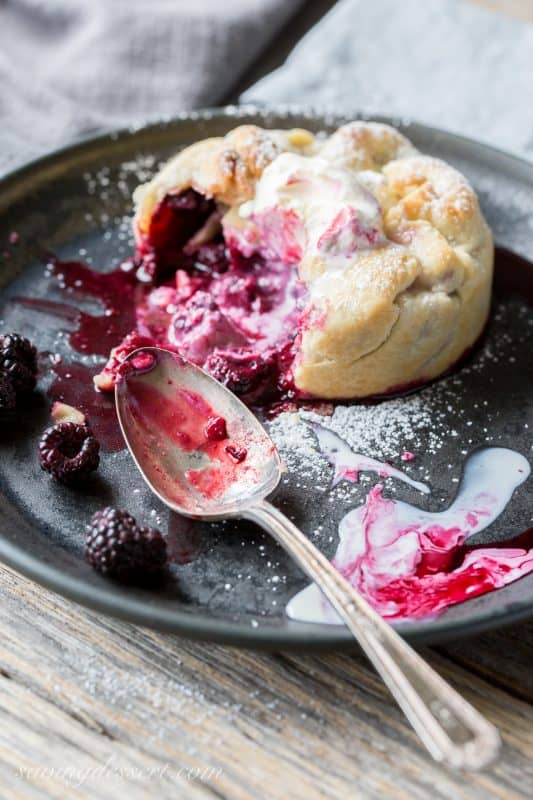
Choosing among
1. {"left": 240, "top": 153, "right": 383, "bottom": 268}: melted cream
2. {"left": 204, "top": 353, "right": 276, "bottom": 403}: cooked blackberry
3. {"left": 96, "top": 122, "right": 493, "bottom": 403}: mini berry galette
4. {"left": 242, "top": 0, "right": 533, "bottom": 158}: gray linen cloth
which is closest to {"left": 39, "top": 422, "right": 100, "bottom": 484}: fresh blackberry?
{"left": 96, "top": 122, "right": 493, "bottom": 403}: mini berry galette

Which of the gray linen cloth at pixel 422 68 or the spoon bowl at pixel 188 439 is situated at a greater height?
the gray linen cloth at pixel 422 68

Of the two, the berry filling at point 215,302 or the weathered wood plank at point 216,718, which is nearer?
the weathered wood plank at point 216,718

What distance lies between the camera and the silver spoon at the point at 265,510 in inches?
56.5

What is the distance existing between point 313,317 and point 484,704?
999mm

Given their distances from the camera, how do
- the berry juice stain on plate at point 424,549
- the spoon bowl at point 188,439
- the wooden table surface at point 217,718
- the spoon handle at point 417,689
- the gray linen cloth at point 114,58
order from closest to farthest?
1. the spoon handle at point 417,689
2. the wooden table surface at point 217,718
3. the berry juice stain on plate at point 424,549
4. the spoon bowl at point 188,439
5. the gray linen cloth at point 114,58

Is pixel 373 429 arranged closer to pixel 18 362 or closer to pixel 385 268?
pixel 385 268

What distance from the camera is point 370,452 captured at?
2.20 metres

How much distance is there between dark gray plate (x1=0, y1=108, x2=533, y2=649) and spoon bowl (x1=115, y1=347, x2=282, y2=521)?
0.07 m

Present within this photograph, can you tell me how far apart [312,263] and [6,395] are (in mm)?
799

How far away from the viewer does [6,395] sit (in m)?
2.21

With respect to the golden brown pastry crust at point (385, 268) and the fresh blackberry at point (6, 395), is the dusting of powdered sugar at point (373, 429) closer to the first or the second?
the golden brown pastry crust at point (385, 268)

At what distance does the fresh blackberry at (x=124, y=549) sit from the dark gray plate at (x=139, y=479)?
3 cm

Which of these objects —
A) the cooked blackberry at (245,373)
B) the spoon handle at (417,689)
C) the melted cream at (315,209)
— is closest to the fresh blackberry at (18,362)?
the cooked blackberry at (245,373)

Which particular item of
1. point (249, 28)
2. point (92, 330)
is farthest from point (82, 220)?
point (249, 28)
